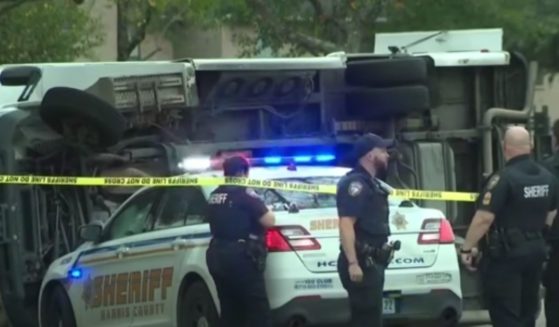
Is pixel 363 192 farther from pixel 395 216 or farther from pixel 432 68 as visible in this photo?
pixel 432 68

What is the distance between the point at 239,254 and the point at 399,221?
1.24 metres

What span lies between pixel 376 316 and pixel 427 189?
4.18m

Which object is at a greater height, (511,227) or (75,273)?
(511,227)

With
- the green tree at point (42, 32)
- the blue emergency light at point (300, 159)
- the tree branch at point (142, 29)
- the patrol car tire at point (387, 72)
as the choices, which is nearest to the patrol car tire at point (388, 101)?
the patrol car tire at point (387, 72)

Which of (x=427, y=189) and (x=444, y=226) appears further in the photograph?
(x=427, y=189)

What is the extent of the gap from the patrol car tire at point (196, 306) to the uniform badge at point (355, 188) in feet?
5.15

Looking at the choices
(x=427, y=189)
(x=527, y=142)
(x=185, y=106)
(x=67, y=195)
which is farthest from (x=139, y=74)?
(x=527, y=142)

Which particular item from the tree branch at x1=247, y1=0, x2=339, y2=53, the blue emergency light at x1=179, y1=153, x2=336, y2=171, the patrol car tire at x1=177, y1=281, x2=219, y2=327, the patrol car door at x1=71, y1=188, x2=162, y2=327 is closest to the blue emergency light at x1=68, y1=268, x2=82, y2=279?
the patrol car door at x1=71, y1=188, x2=162, y2=327

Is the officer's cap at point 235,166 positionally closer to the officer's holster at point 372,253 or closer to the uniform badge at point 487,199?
the officer's holster at point 372,253

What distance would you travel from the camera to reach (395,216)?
32.8 ft

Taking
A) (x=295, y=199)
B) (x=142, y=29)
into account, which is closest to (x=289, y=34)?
(x=142, y=29)

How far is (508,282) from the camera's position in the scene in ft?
31.7

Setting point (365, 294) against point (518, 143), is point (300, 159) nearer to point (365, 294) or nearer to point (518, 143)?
point (518, 143)

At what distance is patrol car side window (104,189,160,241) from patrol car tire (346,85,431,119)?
9.77 feet
